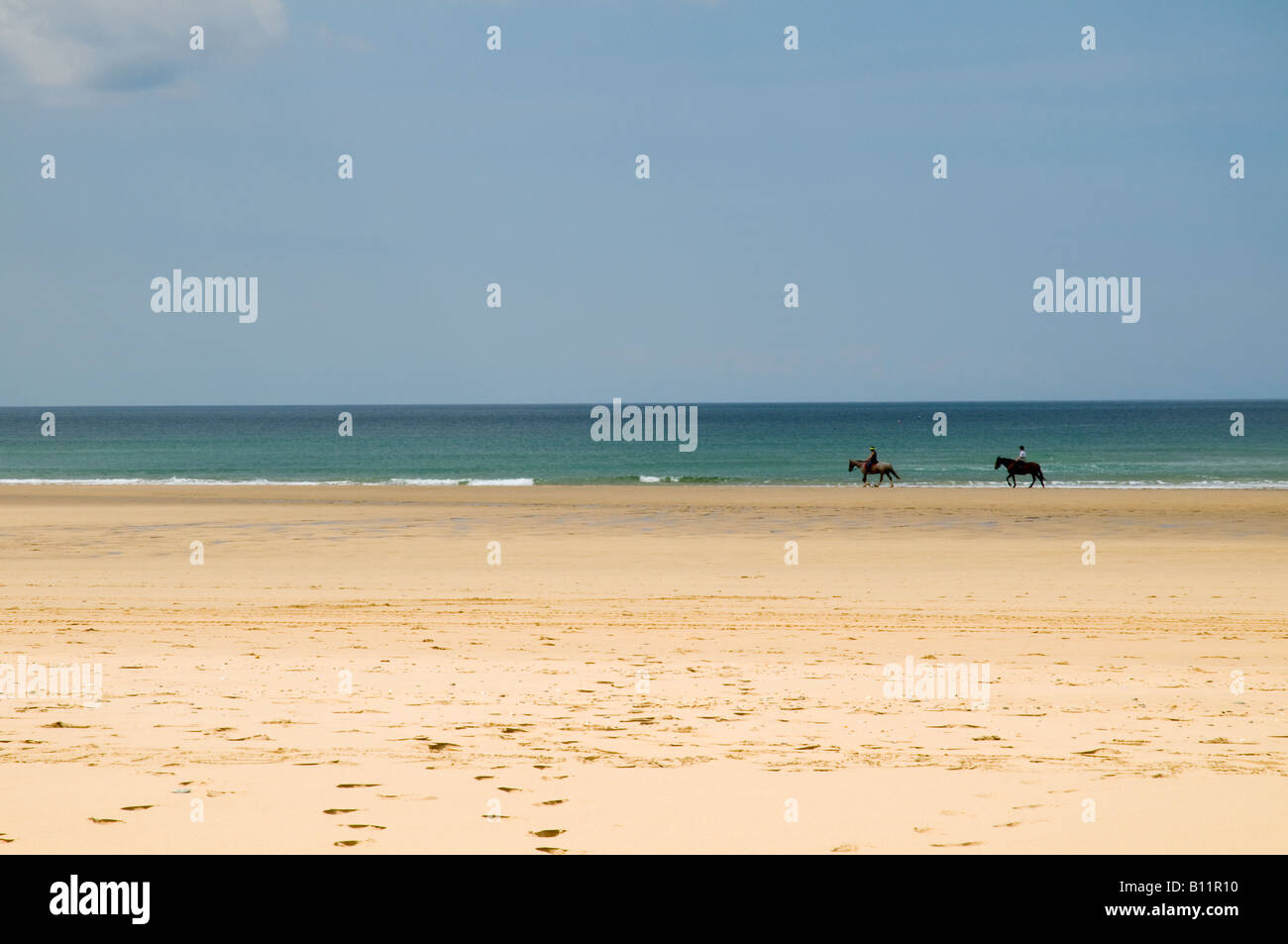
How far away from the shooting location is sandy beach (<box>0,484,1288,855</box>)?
5.33 meters

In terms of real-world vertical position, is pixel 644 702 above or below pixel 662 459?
below

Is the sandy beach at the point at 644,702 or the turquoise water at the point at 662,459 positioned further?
the turquoise water at the point at 662,459

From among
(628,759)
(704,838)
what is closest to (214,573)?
(628,759)

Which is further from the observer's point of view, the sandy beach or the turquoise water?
the turquoise water

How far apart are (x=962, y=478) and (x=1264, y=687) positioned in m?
38.8

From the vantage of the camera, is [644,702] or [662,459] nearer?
[644,702]

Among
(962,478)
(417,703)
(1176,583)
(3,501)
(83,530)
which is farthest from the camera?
(962,478)

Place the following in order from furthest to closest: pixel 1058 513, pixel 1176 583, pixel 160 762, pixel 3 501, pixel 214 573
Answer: pixel 3 501, pixel 1058 513, pixel 214 573, pixel 1176 583, pixel 160 762

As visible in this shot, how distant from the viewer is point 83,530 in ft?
78.4

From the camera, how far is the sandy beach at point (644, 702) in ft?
17.5

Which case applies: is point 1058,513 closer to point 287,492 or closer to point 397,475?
point 287,492

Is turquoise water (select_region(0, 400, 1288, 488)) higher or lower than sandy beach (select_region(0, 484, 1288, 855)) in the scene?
higher

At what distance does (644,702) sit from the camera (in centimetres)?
806

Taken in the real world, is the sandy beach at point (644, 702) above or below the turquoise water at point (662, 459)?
below
